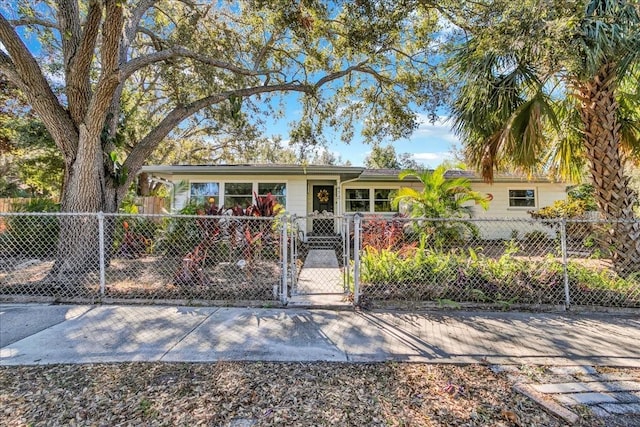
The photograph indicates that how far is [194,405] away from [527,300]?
4.68m

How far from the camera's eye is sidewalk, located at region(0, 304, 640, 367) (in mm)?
3010

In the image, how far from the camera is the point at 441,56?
23.3ft

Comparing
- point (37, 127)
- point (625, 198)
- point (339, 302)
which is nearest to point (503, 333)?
point (339, 302)

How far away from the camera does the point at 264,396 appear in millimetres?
2346

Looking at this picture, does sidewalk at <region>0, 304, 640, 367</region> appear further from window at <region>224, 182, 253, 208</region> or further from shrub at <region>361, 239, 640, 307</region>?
window at <region>224, 182, 253, 208</region>

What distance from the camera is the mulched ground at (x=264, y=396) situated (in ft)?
6.89

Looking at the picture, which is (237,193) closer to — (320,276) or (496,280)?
(320,276)

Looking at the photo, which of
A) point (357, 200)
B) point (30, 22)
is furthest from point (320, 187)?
point (30, 22)

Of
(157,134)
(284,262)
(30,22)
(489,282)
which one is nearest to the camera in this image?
(284,262)

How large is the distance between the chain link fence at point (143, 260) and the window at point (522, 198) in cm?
1105

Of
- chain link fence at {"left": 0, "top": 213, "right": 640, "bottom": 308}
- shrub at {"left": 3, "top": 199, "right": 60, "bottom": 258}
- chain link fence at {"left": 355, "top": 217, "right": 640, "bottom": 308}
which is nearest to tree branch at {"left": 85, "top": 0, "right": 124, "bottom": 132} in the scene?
chain link fence at {"left": 0, "top": 213, "right": 640, "bottom": 308}

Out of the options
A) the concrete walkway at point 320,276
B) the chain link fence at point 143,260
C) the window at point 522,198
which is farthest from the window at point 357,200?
the chain link fence at point 143,260

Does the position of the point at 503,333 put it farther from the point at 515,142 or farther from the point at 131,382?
the point at 131,382

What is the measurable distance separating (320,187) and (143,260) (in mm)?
7772
